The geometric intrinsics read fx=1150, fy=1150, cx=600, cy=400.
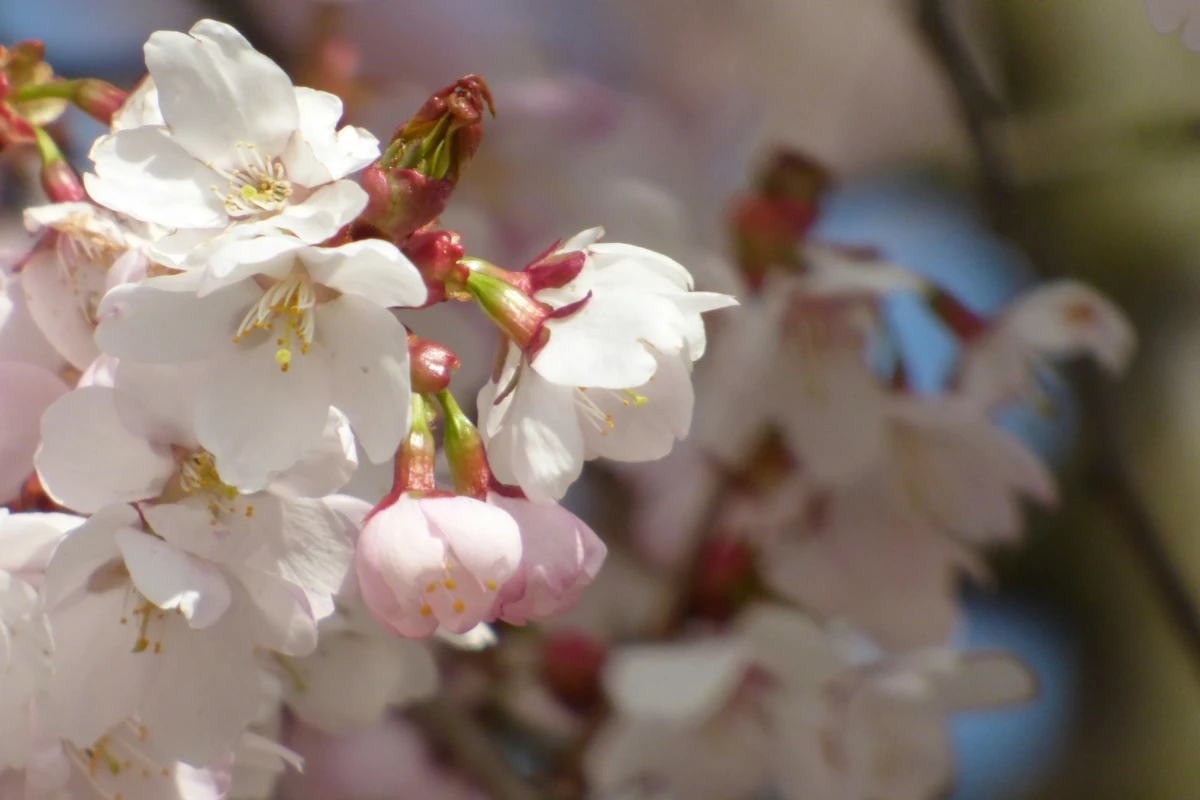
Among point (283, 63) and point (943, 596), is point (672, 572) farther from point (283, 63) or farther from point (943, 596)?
point (283, 63)

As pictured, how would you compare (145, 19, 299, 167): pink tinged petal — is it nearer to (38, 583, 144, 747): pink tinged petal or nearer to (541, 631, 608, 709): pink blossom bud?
(38, 583, 144, 747): pink tinged petal

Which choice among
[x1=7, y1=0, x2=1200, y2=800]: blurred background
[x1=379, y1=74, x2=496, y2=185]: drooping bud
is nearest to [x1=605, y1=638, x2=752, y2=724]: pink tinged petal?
[x1=7, y1=0, x2=1200, y2=800]: blurred background

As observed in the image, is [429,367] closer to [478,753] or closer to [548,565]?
[548,565]

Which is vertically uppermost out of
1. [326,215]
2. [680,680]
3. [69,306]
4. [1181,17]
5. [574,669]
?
[1181,17]

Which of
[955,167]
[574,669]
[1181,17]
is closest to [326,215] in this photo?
[1181,17]

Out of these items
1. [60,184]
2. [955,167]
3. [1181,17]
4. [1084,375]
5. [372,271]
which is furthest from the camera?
[955,167]

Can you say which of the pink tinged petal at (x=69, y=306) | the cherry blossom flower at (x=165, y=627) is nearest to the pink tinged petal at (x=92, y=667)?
the cherry blossom flower at (x=165, y=627)

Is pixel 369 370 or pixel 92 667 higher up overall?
pixel 369 370
